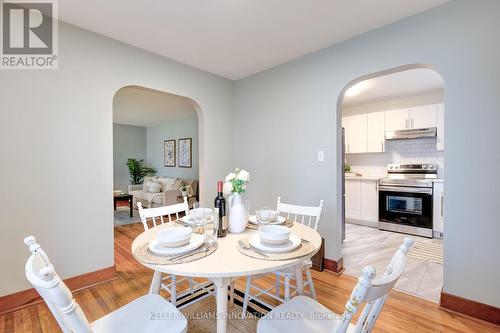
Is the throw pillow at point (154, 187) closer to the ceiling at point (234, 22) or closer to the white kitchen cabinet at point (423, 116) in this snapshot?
the ceiling at point (234, 22)

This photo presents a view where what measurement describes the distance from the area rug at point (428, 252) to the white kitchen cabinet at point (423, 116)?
6.33 ft

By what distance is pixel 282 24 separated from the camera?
2123 millimetres

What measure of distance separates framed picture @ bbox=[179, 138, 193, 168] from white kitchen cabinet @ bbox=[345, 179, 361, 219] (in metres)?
4.01

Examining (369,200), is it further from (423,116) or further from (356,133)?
(423,116)

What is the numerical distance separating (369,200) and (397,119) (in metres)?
1.54

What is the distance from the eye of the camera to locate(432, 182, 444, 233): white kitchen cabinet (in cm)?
362

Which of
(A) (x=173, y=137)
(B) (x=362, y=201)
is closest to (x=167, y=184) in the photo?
(A) (x=173, y=137)

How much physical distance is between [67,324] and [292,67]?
114 inches

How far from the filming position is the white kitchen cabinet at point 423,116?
3.91 metres

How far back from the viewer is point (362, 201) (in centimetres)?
446

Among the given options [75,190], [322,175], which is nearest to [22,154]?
[75,190]

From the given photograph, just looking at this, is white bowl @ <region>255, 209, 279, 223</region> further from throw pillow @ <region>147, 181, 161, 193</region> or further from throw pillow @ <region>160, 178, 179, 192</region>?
throw pillow @ <region>147, 181, 161, 193</region>

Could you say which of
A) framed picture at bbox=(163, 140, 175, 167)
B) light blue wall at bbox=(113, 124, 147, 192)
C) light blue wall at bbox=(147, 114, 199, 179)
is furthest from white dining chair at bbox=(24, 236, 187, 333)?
light blue wall at bbox=(113, 124, 147, 192)

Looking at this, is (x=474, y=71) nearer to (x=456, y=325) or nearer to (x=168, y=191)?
(x=456, y=325)
